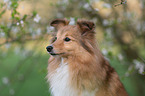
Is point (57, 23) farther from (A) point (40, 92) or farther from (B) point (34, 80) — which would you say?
(B) point (34, 80)

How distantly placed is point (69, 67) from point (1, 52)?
5163 millimetres

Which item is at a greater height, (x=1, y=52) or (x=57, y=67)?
(x=57, y=67)

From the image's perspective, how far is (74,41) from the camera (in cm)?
434

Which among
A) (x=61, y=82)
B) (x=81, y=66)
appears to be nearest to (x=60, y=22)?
(x=81, y=66)

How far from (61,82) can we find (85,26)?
1186 mm

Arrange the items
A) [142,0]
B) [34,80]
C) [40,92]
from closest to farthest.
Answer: [142,0]
[40,92]
[34,80]

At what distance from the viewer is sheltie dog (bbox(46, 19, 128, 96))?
4242 millimetres

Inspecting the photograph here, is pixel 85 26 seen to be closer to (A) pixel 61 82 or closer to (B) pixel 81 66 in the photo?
(B) pixel 81 66

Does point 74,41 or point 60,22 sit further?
point 60,22

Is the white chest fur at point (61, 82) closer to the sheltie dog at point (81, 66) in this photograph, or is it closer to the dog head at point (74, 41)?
the sheltie dog at point (81, 66)

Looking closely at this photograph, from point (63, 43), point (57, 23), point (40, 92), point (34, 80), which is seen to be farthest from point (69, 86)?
point (34, 80)

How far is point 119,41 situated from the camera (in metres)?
8.06

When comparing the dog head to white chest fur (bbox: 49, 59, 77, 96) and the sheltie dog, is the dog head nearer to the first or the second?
the sheltie dog

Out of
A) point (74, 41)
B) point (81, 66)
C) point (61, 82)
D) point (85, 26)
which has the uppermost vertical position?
point (85, 26)
